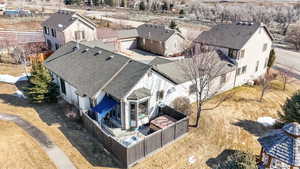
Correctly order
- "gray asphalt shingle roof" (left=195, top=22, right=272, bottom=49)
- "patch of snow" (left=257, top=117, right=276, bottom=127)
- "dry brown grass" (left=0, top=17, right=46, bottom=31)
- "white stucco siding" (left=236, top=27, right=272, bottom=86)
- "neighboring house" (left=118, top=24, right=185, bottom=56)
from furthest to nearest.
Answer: "dry brown grass" (left=0, top=17, right=46, bottom=31)
"neighboring house" (left=118, top=24, right=185, bottom=56)
"white stucco siding" (left=236, top=27, right=272, bottom=86)
"gray asphalt shingle roof" (left=195, top=22, right=272, bottom=49)
"patch of snow" (left=257, top=117, right=276, bottom=127)

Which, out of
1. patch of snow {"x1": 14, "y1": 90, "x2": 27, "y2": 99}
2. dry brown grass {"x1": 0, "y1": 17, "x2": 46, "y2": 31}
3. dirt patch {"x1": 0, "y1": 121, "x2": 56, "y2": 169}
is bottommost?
dirt patch {"x1": 0, "y1": 121, "x2": 56, "y2": 169}

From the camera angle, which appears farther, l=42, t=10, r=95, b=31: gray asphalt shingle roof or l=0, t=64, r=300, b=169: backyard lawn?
l=42, t=10, r=95, b=31: gray asphalt shingle roof

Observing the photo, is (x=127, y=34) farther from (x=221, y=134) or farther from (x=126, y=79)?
(x=221, y=134)

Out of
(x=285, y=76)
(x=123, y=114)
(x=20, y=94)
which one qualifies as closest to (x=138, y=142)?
(x=123, y=114)

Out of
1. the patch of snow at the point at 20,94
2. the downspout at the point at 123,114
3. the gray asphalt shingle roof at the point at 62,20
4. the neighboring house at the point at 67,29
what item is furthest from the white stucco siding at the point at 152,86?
the gray asphalt shingle roof at the point at 62,20

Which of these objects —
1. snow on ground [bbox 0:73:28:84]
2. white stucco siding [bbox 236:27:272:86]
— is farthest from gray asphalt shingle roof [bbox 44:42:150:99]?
white stucco siding [bbox 236:27:272:86]

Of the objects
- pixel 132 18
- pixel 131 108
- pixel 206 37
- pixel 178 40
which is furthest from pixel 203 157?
pixel 132 18

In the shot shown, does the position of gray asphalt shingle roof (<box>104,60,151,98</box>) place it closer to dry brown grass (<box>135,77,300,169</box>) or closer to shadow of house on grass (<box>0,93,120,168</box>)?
shadow of house on grass (<box>0,93,120,168</box>)

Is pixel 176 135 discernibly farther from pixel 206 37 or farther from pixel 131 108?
pixel 206 37
